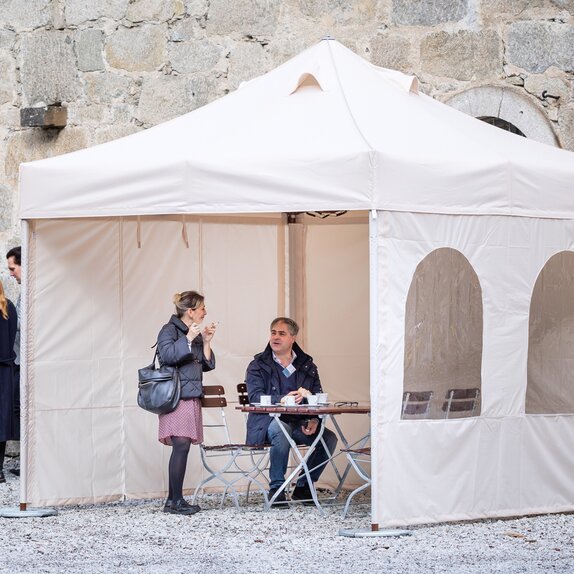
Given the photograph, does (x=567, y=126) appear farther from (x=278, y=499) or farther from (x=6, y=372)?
(x=6, y=372)

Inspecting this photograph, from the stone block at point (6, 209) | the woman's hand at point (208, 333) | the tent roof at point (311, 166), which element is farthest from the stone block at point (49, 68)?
the woman's hand at point (208, 333)

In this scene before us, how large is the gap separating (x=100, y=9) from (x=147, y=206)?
3396mm

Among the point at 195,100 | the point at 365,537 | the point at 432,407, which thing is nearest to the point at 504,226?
the point at 432,407

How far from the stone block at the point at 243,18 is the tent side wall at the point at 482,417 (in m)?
3.00

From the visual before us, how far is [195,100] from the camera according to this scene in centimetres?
953

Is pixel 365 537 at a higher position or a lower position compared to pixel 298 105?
lower

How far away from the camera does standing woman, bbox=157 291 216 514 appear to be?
736 centimetres

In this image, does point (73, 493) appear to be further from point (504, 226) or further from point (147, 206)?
point (504, 226)

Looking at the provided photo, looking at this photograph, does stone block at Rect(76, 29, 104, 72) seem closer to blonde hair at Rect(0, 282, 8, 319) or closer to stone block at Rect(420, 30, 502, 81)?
blonde hair at Rect(0, 282, 8, 319)

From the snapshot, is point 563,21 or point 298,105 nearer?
point 298,105

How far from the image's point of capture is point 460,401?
6.96 m

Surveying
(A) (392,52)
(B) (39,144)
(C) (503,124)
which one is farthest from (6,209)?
(C) (503,124)

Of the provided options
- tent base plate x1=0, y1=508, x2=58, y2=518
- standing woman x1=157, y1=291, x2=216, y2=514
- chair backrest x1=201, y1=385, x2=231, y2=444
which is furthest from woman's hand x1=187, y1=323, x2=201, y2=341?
tent base plate x1=0, y1=508, x2=58, y2=518

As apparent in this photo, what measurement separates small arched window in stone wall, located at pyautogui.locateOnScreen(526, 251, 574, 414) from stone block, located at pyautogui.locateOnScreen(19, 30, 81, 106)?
3.96 m
